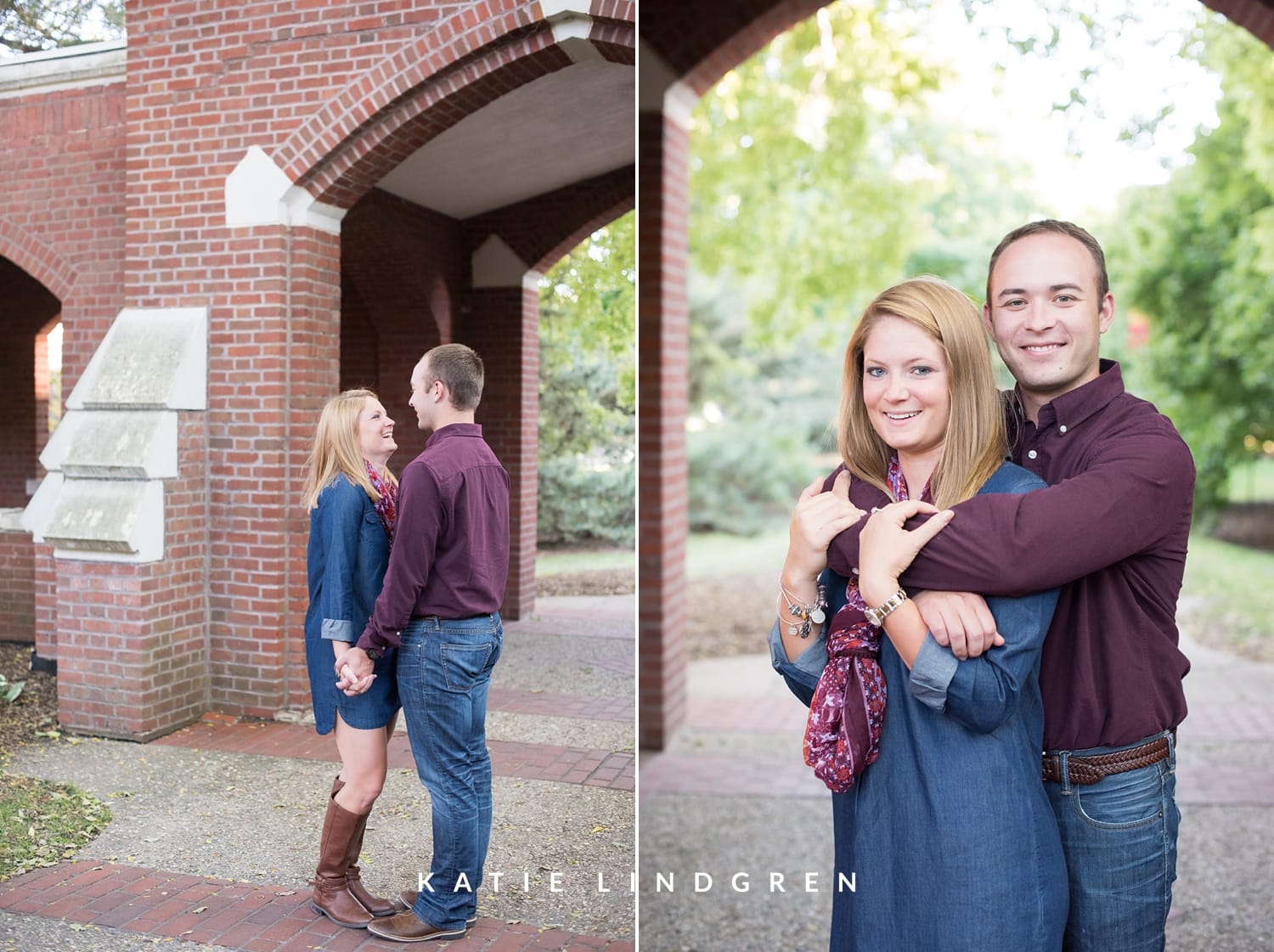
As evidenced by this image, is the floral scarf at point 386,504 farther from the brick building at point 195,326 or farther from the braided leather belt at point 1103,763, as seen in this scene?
the braided leather belt at point 1103,763

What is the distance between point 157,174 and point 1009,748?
2.19m

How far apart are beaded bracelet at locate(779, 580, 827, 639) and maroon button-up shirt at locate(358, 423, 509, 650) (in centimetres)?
78

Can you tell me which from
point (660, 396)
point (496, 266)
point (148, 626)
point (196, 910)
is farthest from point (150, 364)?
point (660, 396)

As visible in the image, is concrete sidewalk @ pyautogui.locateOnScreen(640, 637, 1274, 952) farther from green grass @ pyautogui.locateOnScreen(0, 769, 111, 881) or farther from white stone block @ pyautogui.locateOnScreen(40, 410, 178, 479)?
white stone block @ pyautogui.locateOnScreen(40, 410, 178, 479)

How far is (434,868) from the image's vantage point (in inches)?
95.6

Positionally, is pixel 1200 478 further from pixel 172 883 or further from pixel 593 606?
pixel 172 883

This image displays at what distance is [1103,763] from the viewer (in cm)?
184

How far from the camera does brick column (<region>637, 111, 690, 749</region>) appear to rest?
213 inches

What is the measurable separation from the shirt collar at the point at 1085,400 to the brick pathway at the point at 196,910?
1626mm

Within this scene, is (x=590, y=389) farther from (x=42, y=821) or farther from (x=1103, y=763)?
(x=42, y=821)

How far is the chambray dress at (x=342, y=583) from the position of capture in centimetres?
226

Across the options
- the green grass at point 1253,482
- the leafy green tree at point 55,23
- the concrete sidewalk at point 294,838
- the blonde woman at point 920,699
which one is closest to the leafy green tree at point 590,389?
the concrete sidewalk at point 294,838

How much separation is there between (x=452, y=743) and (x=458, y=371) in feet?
2.85

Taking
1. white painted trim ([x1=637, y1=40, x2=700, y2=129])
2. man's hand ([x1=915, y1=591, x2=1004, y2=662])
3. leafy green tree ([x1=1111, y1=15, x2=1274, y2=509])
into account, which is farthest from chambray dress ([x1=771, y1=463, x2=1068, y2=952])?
leafy green tree ([x1=1111, y1=15, x2=1274, y2=509])
